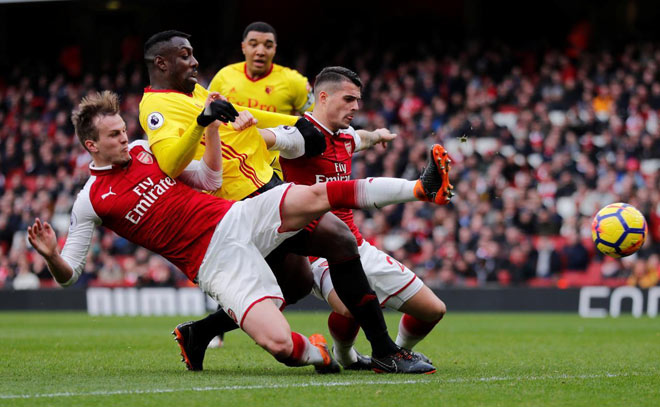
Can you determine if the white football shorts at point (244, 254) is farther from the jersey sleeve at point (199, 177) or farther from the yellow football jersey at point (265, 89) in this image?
the yellow football jersey at point (265, 89)

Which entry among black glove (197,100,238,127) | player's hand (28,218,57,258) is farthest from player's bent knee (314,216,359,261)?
player's hand (28,218,57,258)

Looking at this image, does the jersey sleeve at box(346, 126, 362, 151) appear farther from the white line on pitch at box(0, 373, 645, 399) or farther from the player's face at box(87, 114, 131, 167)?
the white line on pitch at box(0, 373, 645, 399)

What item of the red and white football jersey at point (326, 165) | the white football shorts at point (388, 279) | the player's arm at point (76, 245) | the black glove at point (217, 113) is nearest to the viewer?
the black glove at point (217, 113)

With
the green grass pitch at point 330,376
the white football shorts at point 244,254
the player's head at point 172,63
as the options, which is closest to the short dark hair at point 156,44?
the player's head at point 172,63

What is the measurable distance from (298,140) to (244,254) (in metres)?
1.06

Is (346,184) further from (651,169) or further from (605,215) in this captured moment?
(651,169)

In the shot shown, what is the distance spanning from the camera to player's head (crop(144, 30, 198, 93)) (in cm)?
678

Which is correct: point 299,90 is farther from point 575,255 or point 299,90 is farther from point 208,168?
point 575,255

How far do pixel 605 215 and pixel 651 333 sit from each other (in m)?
4.13

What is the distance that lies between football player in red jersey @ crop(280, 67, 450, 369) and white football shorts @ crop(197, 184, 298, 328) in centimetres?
90

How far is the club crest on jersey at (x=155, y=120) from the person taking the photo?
6.34m

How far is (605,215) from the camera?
788cm

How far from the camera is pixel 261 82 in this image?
9.20 metres

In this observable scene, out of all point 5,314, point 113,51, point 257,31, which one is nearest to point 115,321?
point 5,314
